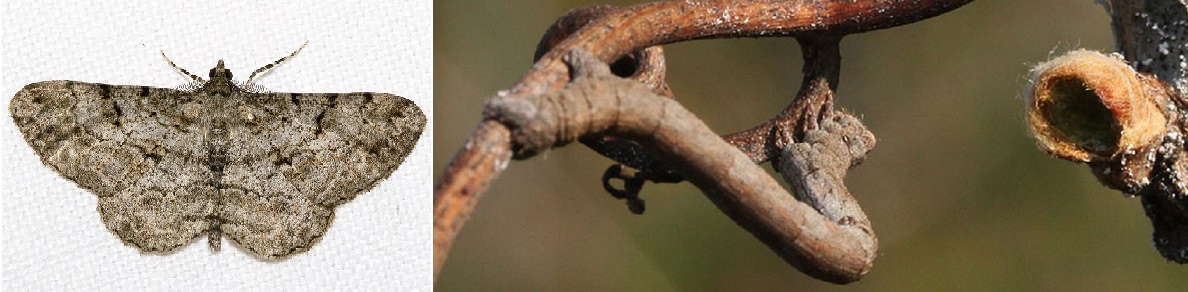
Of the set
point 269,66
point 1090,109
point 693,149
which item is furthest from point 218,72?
point 1090,109

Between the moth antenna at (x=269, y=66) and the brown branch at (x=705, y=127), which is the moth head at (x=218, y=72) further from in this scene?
the brown branch at (x=705, y=127)

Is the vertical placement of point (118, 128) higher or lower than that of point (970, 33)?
lower

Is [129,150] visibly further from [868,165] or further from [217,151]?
[868,165]

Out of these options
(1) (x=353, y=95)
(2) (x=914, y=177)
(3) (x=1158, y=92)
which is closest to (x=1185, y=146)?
(3) (x=1158, y=92)

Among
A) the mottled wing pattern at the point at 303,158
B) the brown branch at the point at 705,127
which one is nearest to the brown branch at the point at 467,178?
the brown branch at the point at 705,127

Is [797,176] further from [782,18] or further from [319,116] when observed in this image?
[319,116]
